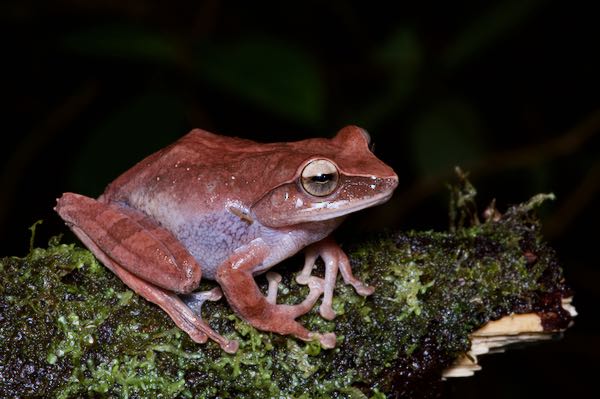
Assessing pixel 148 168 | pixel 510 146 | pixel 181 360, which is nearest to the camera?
pixel 181 360

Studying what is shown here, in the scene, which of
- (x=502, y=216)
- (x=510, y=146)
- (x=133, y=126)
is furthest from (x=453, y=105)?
(x=502, y=216)

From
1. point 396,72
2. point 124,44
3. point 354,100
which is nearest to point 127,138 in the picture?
point 124,44

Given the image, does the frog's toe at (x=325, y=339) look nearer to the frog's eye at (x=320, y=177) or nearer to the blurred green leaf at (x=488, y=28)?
the frog's eye at (x=320, y=177)

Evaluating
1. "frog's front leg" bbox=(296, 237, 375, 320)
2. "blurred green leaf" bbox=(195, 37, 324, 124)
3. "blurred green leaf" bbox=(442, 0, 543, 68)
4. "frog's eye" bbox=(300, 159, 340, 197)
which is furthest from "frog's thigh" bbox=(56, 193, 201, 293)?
"blurred green leaf" bbox=(442, 0, 543, 68)

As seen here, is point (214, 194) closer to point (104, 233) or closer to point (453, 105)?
point (104, 233)

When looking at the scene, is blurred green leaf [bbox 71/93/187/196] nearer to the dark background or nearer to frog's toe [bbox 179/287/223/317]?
the dark background

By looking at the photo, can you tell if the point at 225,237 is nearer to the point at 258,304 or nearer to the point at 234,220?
the point at 234,220
